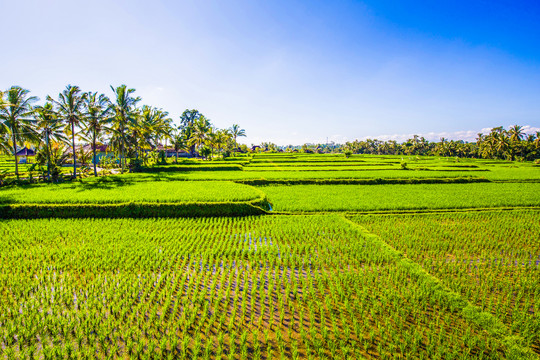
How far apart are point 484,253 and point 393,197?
24.9 feet

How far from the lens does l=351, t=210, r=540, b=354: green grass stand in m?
5.36

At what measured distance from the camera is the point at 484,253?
7.88 meters

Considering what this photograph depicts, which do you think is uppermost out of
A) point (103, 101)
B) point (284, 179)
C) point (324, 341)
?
point (103, 101)

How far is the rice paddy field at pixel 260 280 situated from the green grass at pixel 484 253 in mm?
47

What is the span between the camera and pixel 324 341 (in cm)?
441

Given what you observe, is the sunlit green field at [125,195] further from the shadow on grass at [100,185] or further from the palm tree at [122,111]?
the palm tree at [122,111]

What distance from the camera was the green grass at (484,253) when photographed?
5.36m

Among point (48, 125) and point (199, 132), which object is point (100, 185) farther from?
point (199, 132)

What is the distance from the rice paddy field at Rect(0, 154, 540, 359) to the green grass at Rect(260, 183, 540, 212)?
56 cm

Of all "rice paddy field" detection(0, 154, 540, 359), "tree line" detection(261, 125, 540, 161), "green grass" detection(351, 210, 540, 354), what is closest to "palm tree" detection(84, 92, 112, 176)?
"rice paddy field" detection(0, 154, 540, 359)

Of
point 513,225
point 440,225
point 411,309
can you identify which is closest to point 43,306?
point 411,309

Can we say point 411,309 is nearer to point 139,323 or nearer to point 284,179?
point 139,323

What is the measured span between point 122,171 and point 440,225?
27.1 meters

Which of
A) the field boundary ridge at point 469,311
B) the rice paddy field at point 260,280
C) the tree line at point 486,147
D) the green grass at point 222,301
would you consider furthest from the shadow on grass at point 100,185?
the tree line at point 486,147
